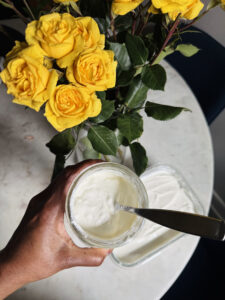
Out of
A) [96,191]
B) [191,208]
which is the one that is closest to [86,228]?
[96,191]

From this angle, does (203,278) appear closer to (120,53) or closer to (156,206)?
(156,206)

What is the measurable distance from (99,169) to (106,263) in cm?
26

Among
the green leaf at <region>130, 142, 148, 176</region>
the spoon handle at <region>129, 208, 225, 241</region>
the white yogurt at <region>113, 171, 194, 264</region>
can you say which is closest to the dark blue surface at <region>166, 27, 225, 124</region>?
the white yogurt at <region>113, 171, 194, 264</region>

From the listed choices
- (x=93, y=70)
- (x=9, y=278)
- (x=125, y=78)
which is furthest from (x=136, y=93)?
(x=9, y=278)

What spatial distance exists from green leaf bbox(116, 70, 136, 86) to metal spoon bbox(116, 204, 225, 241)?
18 centimetres

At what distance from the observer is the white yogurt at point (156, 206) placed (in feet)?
2.01

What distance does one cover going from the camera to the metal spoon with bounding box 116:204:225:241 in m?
0.38

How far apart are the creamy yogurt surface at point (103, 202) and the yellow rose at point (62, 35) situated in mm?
189

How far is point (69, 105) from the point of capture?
349 millimetres

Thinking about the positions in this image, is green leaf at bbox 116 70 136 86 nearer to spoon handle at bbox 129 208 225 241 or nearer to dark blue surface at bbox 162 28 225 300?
spoon handle at bbox 129 208 225 241

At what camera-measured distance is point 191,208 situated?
659mm

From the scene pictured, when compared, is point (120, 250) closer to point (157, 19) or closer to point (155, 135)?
point (155, 135)

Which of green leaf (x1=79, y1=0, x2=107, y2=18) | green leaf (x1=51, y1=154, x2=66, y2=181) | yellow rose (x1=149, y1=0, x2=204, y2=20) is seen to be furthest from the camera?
green leaf (x1=51, y1=154, x2=66, y2=181)

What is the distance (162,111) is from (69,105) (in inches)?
6.8
